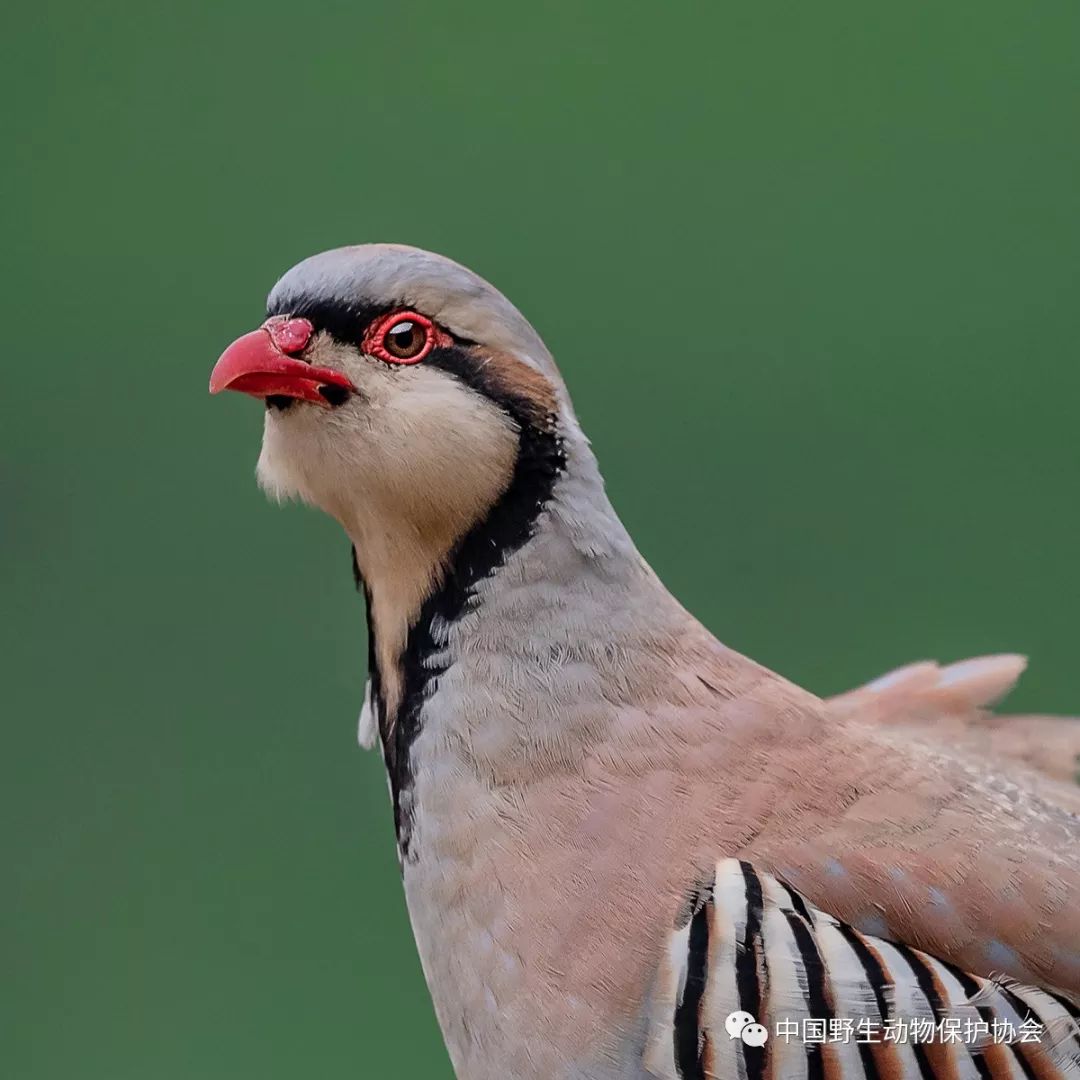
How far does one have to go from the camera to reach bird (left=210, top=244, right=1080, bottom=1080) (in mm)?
1575

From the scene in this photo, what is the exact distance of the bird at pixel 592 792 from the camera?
1.58 metres

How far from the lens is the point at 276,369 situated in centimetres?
167

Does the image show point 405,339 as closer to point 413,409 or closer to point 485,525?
point 413,409

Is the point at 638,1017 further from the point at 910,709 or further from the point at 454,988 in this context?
the point at 910,709

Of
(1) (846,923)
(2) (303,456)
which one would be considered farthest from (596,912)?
(2) (303,456)

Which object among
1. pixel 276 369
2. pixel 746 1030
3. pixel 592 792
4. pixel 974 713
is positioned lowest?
pixel 746 1030

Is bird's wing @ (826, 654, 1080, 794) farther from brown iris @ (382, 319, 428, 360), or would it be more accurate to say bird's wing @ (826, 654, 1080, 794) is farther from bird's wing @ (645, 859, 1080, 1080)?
brown iris @ (382, 319, 428, 360)

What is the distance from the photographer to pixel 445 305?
172cm

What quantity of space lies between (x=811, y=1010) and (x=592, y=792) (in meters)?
0.34

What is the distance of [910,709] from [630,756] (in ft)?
2.19

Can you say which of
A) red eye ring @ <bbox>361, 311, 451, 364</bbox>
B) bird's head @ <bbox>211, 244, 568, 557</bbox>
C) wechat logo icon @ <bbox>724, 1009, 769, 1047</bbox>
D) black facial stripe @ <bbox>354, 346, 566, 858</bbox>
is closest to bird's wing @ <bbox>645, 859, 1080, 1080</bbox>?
wechat logo icon @ <bbox>724, 1009, 769, 1047</bbox>

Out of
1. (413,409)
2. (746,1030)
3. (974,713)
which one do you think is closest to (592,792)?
(746,1030)

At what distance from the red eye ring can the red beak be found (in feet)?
0.18

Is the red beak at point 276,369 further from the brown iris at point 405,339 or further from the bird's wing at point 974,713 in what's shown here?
the bird's wing at point 974,713
